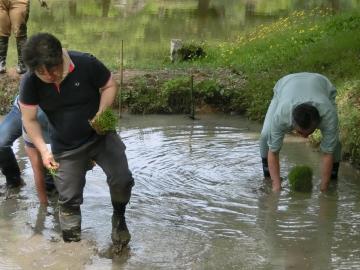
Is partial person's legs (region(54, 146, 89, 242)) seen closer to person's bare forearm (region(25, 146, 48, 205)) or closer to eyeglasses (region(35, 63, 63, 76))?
eyeglasses (region(35, 63, 63, 76))

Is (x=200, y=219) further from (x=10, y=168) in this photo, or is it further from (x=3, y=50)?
(x=3, y=50)

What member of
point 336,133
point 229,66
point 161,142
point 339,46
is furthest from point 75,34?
point 336,133

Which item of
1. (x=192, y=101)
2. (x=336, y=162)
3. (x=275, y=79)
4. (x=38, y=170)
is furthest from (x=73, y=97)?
(x=275, y=79)

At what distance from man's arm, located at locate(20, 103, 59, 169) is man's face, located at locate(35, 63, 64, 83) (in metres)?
0.31

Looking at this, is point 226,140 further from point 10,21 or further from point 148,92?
point 10,21

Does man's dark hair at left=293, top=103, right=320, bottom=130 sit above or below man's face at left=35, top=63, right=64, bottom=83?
below

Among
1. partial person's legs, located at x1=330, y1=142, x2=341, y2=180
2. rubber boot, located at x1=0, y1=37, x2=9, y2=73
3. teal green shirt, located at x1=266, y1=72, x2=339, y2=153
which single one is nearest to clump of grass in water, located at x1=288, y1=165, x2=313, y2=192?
partial person's legs, located at x1=330, y1=142, x2=341, y2=180

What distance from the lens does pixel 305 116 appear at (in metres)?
5.69

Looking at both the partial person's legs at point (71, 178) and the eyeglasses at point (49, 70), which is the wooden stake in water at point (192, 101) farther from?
the eyeglasses at point (49, 70)

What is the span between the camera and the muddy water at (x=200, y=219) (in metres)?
5.10

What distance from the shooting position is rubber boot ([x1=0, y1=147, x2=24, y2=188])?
258 inches

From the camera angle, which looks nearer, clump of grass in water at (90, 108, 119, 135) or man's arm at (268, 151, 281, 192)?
clump of grass in water at (90, 108, 119, 135)

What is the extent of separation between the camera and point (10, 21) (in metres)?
10.1

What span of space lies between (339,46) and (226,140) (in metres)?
3.52
